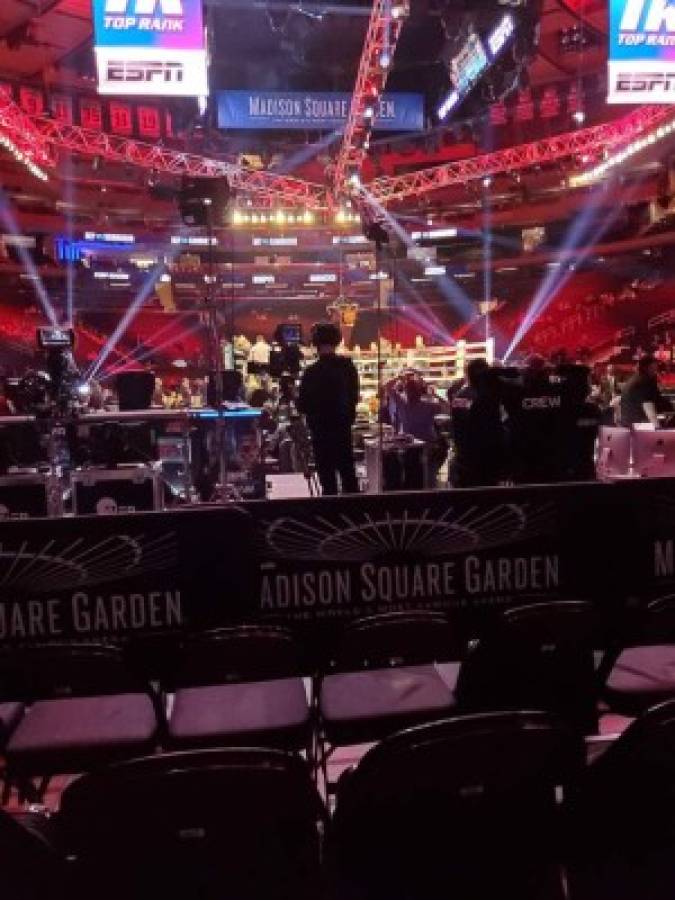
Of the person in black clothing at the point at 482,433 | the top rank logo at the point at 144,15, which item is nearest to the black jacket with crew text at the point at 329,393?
the person in black clothing at the point at 482,433

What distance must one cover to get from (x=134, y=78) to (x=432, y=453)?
4351 millimetres

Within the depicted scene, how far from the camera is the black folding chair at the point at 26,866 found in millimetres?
1380

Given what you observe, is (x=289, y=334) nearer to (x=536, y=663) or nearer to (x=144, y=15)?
(x=144, y=15)

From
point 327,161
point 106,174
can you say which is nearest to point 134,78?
point 327,161

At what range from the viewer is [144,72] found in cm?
632

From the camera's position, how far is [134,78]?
6324 mm

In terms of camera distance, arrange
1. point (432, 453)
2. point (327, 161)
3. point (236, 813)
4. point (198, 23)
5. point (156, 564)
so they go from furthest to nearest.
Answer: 1. point (327, 161)
2. point (432, 453)
3. point (198, 23)
4. point (156, 564)
5. point (236, 813)

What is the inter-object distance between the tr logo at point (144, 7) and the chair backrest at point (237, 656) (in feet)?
17.3

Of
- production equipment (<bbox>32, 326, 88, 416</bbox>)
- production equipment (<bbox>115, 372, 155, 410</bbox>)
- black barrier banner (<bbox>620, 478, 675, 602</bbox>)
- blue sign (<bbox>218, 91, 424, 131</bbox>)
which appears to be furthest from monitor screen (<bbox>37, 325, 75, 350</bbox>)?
black barrier banner (<bbox>620, 478, 675, 602</bbox>)

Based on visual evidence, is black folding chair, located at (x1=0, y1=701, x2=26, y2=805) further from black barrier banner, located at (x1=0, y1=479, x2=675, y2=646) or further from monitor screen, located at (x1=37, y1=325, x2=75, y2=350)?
monitor screen, located at (x1=37, y1=325, x2=75, y2=350)

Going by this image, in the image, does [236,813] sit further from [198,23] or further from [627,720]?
[198,23]

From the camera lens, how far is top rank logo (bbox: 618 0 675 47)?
6434 millimetres

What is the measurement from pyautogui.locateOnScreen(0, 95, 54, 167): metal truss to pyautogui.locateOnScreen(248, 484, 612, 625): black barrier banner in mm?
10372

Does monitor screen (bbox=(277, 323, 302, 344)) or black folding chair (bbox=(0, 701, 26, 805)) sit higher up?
monitor screen (bbox=(277, 323, 302, 344))
